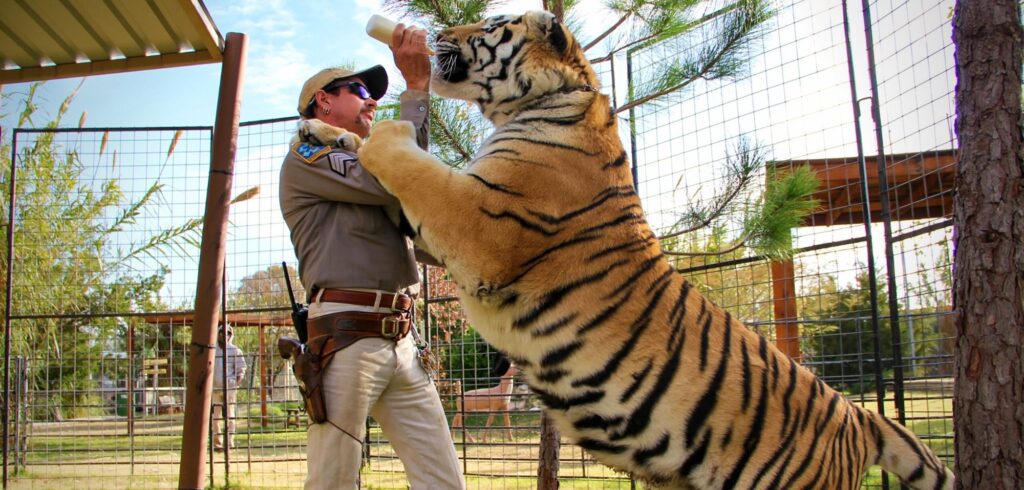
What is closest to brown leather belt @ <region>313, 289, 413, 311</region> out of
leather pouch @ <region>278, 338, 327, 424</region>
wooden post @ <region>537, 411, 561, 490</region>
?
leather pouch @ <region>278, 338, 327, 424</region>

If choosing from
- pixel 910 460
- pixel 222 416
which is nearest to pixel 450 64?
pixel 910 460

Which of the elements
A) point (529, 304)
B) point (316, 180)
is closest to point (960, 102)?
point (529, 304)

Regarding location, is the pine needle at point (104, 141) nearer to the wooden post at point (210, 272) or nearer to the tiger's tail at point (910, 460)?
the wooden post at point (210, 272)

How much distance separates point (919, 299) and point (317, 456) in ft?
16.6

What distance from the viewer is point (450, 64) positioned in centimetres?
341

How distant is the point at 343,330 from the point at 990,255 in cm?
244

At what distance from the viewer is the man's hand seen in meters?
3.23

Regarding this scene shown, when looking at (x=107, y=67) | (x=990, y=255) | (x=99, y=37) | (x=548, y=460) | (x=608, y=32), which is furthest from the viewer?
(x=608, y=32)

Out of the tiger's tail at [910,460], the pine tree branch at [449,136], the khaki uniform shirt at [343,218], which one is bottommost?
the tiger's tail at [910,460]

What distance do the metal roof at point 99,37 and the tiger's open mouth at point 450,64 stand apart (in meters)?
1.44

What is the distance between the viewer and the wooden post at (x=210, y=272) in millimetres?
3711

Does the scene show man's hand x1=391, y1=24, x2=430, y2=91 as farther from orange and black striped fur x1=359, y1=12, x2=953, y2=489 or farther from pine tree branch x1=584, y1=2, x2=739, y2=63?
pine tree branch x1=584, y1=2, x2=739, y2=63

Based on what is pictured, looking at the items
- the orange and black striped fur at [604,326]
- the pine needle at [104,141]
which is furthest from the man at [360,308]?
the pine needle at [104,141]

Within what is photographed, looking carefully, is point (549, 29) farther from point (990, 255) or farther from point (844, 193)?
point (844, 193)
